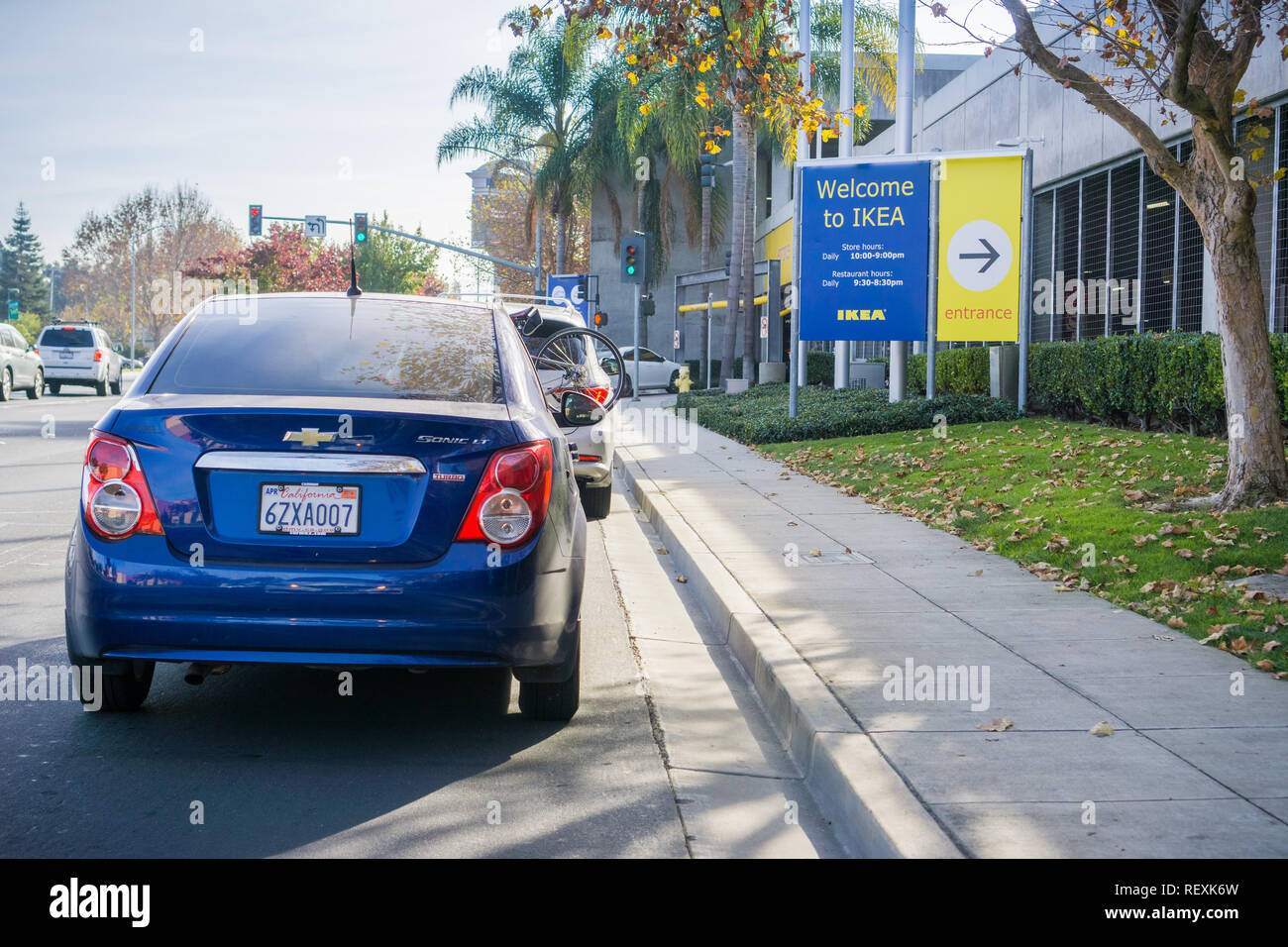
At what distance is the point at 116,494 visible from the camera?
4.77 m

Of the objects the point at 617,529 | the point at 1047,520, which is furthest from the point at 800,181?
the point at 1047,520

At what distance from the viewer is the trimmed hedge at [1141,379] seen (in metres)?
14.1

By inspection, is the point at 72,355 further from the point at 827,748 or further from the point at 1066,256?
the point at 827,748

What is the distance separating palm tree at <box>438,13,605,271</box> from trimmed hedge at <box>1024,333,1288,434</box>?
3385 centimetres

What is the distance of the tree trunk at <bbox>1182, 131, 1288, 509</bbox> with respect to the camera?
31.0ft

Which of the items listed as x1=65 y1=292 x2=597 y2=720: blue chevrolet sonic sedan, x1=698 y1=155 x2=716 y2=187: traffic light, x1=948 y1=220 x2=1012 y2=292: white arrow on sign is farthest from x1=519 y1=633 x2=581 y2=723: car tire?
x1=698 y1=155 x2=716 y2=187: traffic light

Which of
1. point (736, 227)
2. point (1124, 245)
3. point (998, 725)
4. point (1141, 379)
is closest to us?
point (998, 725)

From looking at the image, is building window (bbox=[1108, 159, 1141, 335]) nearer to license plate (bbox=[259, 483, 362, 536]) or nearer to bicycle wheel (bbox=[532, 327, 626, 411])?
bicycle wheel (bbox=[532, 327, 626, 411])

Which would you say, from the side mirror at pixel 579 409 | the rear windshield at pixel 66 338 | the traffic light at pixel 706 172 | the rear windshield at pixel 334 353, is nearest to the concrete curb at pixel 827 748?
the side mirror at pixel 579 409

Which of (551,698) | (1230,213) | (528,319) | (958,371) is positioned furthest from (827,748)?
(958,371)

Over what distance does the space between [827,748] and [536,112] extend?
4946cm

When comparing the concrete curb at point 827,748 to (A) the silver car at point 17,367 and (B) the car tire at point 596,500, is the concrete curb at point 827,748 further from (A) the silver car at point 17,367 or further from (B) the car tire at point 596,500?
(A) the silver car at point 17,367

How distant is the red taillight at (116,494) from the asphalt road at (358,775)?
0.86m
